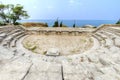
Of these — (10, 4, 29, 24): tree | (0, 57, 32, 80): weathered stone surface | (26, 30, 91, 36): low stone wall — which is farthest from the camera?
(10, 4, 29, 24): tree

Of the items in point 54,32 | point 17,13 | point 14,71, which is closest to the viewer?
point 14,71

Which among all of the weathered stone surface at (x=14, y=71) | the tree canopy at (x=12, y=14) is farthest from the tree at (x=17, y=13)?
the weathered stone surface at (x=14, y=71)

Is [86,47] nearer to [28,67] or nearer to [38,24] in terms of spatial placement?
[28,67]

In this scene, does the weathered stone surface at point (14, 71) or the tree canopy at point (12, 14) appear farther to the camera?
the tree canopy at point (12, 14)

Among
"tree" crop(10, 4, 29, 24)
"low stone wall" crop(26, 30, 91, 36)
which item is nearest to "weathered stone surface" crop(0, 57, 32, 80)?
"low stone wall" crop(26, 30, 91, 36)

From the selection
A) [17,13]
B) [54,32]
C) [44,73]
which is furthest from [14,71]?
[17,13]

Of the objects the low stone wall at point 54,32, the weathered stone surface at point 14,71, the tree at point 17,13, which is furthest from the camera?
the tree at point 17,13

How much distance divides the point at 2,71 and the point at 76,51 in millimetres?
4720

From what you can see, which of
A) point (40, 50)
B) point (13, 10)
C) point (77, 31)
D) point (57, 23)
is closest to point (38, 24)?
point (57, 23)

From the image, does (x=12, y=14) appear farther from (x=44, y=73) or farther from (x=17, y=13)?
(x=44, y=73)

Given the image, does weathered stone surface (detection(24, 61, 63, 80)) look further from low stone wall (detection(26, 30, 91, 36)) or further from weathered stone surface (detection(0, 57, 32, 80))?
low stone wall (detection(26, 30, 91, 36))

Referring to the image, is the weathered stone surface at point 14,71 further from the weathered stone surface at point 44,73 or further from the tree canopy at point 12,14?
the tree canopy at point 12,14

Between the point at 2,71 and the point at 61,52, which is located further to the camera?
the point at 61,52

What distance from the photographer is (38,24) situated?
49.3ft
